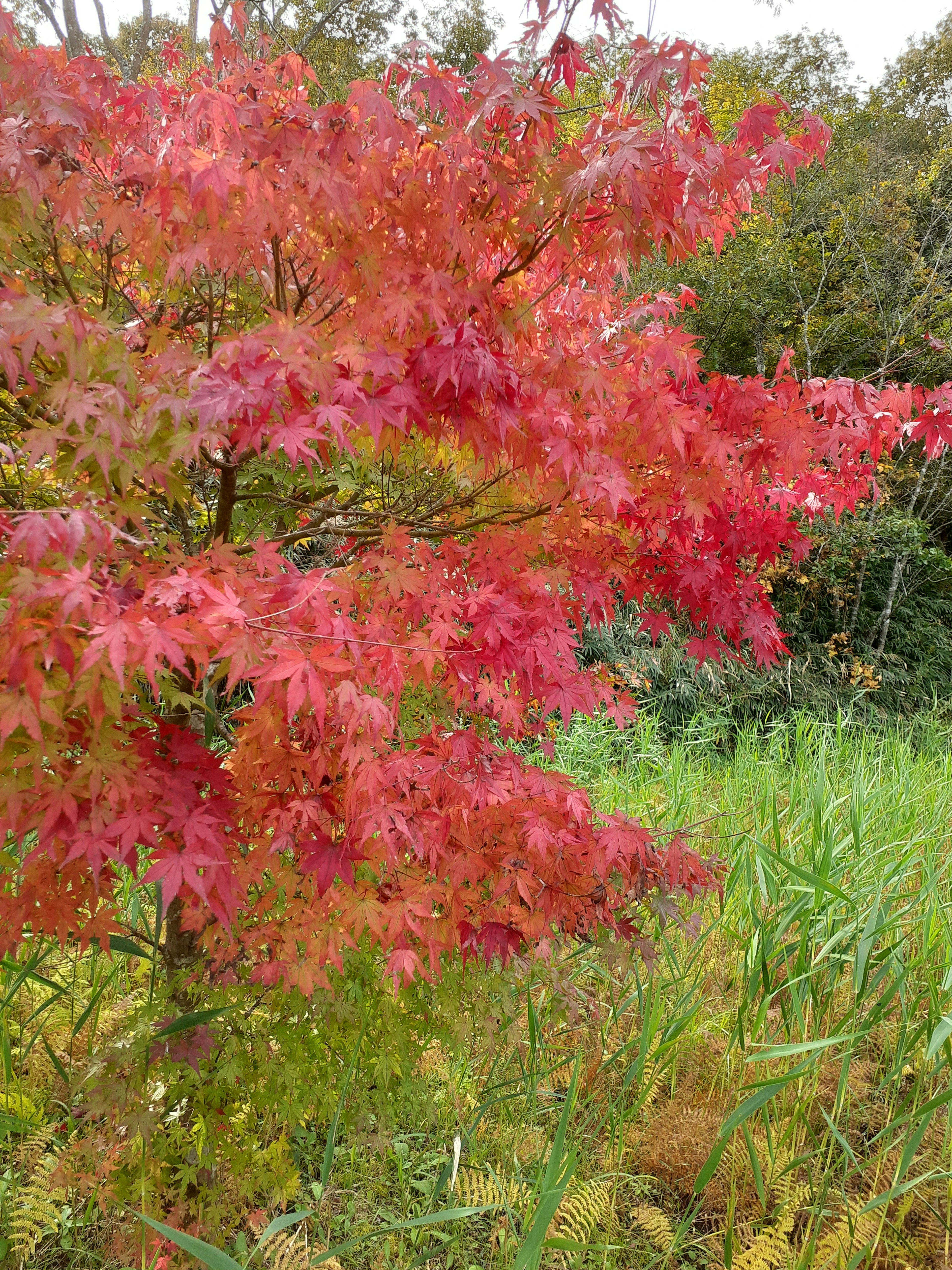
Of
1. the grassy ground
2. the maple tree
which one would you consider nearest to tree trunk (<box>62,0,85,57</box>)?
the maple tree

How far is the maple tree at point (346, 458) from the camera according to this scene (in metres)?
Answer: 1.19

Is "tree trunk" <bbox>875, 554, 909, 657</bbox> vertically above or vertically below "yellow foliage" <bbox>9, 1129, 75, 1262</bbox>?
above

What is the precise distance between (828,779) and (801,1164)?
1975 millimetres

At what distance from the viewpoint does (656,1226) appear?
1.95 metres

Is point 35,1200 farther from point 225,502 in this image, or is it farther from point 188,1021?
point 225,502

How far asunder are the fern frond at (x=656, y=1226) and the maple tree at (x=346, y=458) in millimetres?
734

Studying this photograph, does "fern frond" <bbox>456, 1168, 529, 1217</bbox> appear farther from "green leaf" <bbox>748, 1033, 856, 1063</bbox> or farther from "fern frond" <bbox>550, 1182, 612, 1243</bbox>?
"green leaf" <bbox>748, 1033, 856, 1063</bbox>

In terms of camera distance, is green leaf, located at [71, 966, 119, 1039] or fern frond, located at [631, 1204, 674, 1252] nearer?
fern frond, located at [631, 1204, 674, 1252]

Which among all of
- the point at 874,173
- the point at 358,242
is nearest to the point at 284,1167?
the point at 358,242

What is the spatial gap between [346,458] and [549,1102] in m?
2.01

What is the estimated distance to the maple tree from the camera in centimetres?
119

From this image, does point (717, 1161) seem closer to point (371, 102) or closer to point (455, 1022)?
point (455, 1022)

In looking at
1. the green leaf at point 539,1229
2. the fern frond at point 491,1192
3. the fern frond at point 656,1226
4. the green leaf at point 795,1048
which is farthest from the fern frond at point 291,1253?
the green leaf at point 795,1048

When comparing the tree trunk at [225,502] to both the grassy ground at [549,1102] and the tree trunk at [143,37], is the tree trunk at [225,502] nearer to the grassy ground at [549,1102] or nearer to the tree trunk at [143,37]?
the grassy ground at [549,1102]
